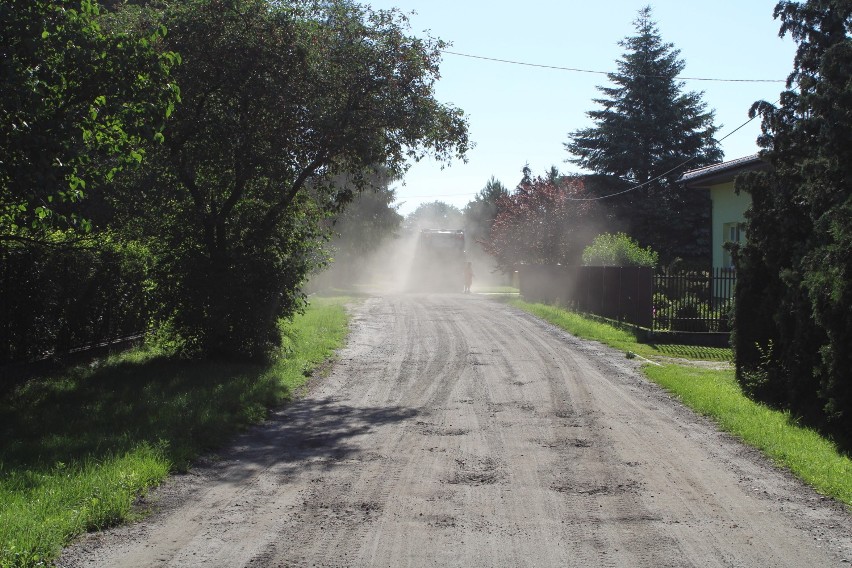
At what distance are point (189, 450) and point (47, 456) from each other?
4.20 ft

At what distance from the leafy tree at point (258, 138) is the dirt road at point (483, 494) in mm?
2939

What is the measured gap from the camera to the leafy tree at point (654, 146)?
153ft

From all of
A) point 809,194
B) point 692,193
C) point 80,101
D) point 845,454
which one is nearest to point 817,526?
point 845,454

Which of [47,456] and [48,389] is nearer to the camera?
[47,456]

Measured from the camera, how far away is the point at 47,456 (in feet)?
25.3

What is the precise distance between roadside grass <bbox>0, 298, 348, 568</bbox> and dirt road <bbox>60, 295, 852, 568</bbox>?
11.1 inches

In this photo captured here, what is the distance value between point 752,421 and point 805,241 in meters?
2.57

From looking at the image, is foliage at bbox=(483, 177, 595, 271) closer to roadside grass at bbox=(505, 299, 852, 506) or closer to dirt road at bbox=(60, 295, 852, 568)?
roadside grass at bbox=(505, 299, 852, 506)

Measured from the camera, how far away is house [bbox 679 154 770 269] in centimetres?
2662

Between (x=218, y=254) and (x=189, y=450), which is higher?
(x=218, y=254)

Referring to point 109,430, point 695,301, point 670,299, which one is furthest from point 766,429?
point 670,299

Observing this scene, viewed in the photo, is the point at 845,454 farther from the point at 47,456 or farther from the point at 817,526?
the point at 47,456

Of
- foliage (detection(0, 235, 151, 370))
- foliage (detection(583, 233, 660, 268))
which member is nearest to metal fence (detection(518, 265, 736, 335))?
foliage (detection(583, 233, 660, 268))

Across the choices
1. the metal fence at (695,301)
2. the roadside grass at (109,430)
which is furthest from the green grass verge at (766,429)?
the metal fence at (695,301)
